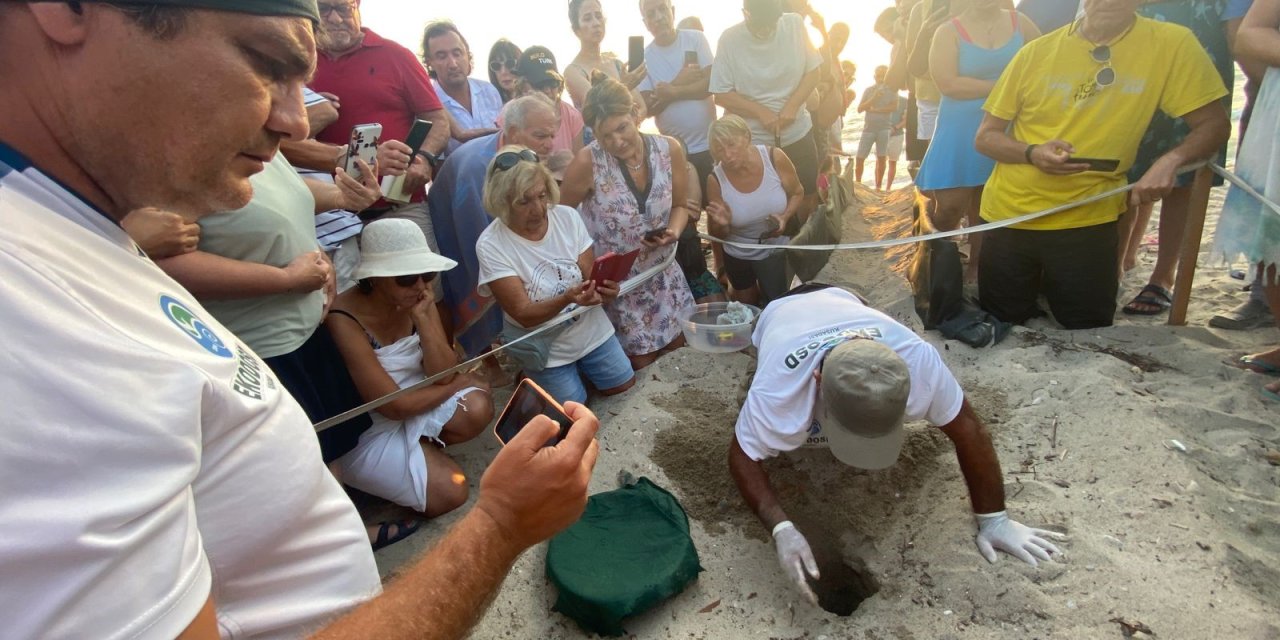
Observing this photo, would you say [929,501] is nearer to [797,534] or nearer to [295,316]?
[797,534]

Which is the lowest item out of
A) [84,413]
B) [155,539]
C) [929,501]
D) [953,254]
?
[929,501]

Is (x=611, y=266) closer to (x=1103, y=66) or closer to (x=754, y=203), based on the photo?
(x=754, y=203)

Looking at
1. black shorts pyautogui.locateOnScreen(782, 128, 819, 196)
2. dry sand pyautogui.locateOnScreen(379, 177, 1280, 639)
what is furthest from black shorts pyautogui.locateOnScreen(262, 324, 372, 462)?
black shorts pyautogui.locateOnScreen(782, 128, 819, 196)

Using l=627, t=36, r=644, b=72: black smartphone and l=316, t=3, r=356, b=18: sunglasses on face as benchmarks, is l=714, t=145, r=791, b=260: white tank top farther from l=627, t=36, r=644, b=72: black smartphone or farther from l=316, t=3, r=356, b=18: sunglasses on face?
l=316, t=3, r=356, b=18: sunglasses on face

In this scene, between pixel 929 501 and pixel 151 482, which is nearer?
pixel 151 482

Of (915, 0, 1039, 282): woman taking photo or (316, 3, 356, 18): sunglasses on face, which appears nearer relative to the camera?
(316, 3, 356, 18): sunglasses on face

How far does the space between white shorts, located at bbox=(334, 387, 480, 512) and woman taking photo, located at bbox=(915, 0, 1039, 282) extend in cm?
330

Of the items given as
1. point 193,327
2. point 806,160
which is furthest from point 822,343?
point 806,160

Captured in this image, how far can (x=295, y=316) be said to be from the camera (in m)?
2.41

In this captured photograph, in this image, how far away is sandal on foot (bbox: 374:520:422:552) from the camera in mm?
2736

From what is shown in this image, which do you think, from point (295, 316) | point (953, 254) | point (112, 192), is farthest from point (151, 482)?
point (953, 254)

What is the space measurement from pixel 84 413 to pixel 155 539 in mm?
134

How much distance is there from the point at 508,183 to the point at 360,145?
2.26 feet

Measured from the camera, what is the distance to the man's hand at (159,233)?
189 cm
